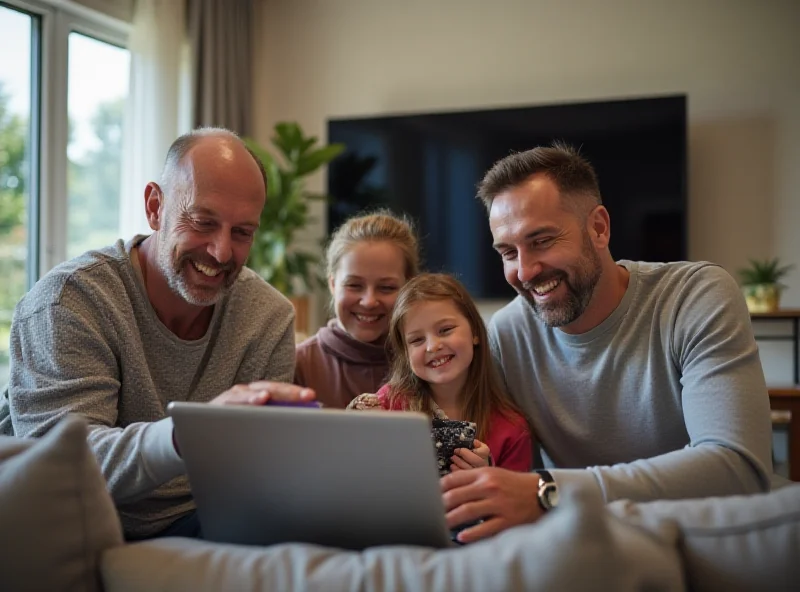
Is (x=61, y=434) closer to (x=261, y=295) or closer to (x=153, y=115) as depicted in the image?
(x=261, y=295)

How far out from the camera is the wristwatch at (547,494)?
1230 millimetres

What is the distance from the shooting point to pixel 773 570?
2.71 feet

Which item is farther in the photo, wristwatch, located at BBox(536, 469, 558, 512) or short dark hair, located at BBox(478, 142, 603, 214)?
short dark hair, located at BBox(478, 142, 603, 214)

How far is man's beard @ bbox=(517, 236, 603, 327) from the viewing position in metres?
1.70

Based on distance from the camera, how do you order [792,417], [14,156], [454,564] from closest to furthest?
[454,564]
[792,417]
[14,156]

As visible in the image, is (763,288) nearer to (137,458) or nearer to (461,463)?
(461,463)

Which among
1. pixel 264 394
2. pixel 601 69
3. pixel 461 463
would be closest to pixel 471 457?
pixel 461 463

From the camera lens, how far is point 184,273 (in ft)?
5.61

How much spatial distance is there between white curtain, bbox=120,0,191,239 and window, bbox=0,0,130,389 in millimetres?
127

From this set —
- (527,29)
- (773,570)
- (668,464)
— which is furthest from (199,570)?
(527,29)

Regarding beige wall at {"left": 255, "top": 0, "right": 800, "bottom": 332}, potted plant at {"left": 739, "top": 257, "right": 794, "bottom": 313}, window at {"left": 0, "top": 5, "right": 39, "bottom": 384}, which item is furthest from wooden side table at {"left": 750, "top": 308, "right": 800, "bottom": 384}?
window at {"left": 0, "top": 5, "right": 39, "bottom": 384}

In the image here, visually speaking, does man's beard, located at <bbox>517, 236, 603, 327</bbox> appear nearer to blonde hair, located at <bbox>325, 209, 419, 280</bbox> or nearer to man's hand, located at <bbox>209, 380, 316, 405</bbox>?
blonde hair, located at <bbox>325, 209, 419, 280</bbox>

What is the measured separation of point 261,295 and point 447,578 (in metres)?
1.22

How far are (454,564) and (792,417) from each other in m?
3.26
